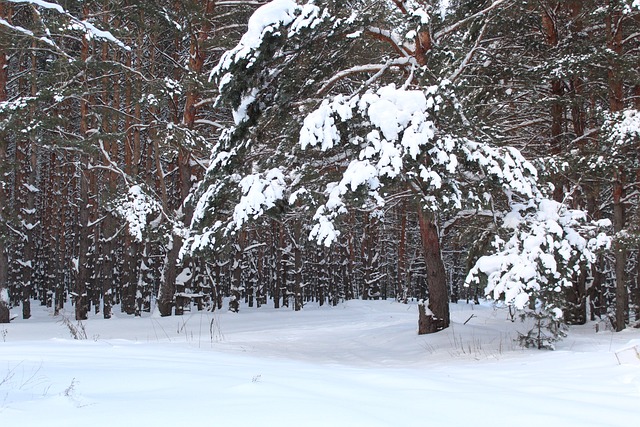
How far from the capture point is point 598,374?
15.6 ft

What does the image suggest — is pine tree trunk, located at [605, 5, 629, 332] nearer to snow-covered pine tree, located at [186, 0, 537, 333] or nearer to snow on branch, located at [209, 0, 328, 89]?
snow-covered pine tree, located at [186, 0, 537, 333]

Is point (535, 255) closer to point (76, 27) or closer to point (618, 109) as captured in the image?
point (618, 109)

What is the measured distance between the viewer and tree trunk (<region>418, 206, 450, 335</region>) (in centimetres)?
985

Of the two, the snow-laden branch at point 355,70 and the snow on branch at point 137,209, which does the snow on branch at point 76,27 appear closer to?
the snow on branch at point 137,209

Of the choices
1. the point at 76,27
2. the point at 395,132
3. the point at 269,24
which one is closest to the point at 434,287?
the point at 395,132

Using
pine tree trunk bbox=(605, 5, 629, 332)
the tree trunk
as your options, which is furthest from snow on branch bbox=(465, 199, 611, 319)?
pine tree trunk bbox=(605, 5, 629, 332)

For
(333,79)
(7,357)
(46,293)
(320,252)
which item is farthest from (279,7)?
(46,293)

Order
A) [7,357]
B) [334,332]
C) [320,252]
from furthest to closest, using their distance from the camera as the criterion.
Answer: [320,252] < [334,332] < [7,357]

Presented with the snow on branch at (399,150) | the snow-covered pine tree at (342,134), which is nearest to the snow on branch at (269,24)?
the snow-covered pine tree at (342,134)

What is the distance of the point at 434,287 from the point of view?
995cm

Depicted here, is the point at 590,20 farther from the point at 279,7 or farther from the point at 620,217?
the point at 279,7

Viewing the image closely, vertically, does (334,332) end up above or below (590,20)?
below

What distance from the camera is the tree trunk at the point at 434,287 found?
32.3ft

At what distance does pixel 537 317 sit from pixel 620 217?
6.90 m
